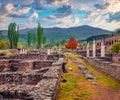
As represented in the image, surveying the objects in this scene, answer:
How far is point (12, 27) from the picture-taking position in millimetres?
96750

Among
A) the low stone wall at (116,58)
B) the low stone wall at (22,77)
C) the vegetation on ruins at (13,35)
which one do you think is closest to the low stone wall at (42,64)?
the low stone wall at (22,77)

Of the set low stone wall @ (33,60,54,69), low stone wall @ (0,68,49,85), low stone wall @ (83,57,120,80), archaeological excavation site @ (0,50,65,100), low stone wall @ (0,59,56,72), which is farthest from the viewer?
low stone wall @ (33,60,54,69)

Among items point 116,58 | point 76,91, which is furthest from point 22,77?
point 116,58

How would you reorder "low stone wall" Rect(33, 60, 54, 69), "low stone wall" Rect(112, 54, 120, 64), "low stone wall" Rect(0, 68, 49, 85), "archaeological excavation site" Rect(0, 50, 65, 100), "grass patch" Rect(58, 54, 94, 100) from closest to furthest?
"archaeological excavation site" Rect(0, 50, 65, 100)
"grass patch" Rect(58, 54, 94, 100)
"low stone wall" Rect(0, 68, 49, 85)
"low stone wall" Rect(33, 60, 54, 69)
"low stone wall" Rect(112, 54, 120, 64)

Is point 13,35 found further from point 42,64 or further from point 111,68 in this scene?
point 111,68

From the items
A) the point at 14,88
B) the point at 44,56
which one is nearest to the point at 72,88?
the point at 14,88

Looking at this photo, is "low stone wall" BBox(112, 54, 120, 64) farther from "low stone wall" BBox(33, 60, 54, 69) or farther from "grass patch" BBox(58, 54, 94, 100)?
"grass patch" BBox(58, 54, 94, 100)

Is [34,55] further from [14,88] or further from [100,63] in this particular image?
[14,88]

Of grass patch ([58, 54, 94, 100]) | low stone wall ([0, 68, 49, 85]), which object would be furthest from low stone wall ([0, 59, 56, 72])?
grass patch ([58, 54, 94, 100])

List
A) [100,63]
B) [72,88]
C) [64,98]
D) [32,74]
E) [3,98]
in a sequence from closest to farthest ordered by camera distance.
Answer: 1. [3,98]
2. [64,98]
3. [72,88]
4. [32,74]
5. [100,63]

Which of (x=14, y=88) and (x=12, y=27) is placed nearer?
(x=14, y=88)

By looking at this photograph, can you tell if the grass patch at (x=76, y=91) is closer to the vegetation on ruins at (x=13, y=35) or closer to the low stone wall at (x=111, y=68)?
the low stone wall at (x=111, y=68)

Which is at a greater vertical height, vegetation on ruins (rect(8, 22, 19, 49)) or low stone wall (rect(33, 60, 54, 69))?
vegetation on ruins (rect(8, 22, 19, 49))

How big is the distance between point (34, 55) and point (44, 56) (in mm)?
2442
